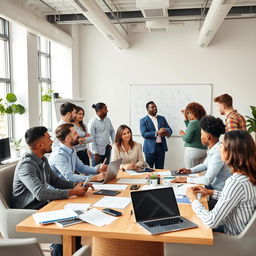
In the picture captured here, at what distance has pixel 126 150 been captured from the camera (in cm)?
386

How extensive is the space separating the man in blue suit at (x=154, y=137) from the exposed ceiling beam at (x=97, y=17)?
1.34 meters

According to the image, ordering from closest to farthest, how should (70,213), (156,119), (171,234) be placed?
1. (171,234)
2. (70,213)
3. (156,119)

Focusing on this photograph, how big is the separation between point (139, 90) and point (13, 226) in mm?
4596

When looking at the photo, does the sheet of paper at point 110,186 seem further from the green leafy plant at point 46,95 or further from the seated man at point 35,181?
the green leafy plant at point 46,95

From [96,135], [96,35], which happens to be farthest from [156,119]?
[96,35]

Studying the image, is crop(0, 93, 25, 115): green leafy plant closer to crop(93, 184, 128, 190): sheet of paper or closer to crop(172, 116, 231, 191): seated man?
crop(93, 184, 128, 190): sheet of paper

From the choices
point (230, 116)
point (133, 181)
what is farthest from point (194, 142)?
point (133, 181)

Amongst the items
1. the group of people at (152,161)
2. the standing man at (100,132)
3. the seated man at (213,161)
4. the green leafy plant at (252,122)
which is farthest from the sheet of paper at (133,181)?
the green leafy plant at (252,122)

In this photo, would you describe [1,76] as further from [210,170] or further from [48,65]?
[210,170]

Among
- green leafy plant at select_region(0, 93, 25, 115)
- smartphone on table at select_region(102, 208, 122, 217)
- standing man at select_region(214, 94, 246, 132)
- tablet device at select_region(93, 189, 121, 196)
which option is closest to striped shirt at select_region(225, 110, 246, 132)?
standing man at select_region(214, 94, 246, 132)

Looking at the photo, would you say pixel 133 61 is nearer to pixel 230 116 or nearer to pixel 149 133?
pixel 149 133

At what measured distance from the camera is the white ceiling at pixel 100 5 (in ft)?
16.7

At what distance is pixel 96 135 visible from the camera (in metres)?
5.12

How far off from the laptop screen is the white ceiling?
155 inches
